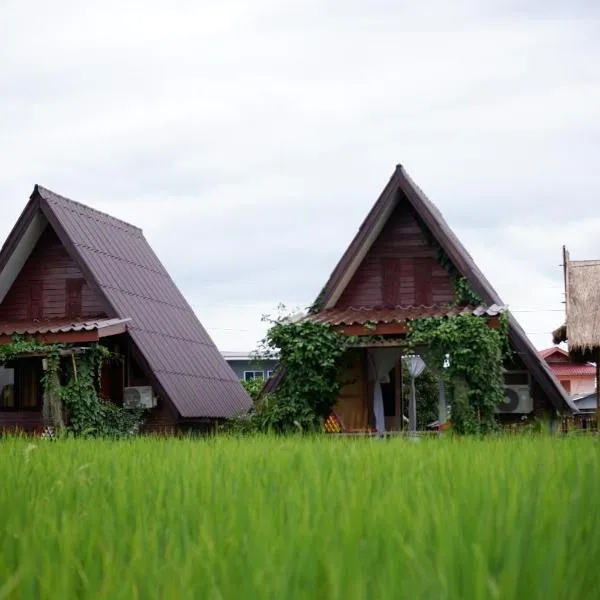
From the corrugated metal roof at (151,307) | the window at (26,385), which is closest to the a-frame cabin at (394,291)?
the corrugated metal roof at (151,307)

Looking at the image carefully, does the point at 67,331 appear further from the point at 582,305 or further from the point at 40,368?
the point at 582,305

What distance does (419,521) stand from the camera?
3.08 m

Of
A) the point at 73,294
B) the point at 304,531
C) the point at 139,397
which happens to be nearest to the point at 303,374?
the point at 139,397

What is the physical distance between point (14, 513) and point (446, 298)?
52.6 feet

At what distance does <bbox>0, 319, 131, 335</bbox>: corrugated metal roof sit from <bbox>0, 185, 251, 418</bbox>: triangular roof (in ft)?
2.77

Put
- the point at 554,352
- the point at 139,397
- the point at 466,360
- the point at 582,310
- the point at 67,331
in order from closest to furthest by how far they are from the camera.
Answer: the point at 466,360
the point at 67,331
the point at 139,397
the point at 582,310
the point at 554,352

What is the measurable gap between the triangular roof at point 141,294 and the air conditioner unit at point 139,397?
10.2 inches

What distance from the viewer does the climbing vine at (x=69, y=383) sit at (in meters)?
19.2

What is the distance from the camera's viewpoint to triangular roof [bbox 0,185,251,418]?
20766mm

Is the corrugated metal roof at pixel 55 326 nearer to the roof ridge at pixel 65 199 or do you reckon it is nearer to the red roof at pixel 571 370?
the roof ridge at pixel 65 199

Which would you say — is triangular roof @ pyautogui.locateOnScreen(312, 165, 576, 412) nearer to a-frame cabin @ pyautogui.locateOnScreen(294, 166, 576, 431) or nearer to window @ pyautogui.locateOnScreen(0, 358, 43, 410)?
a-frame cabin @ pyautogui.locateOnScreen(294, 166, 576, 431)

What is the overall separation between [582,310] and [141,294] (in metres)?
8.21

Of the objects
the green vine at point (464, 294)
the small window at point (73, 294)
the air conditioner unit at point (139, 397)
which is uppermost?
the small window at point (73, 294)

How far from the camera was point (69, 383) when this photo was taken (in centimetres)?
1927
